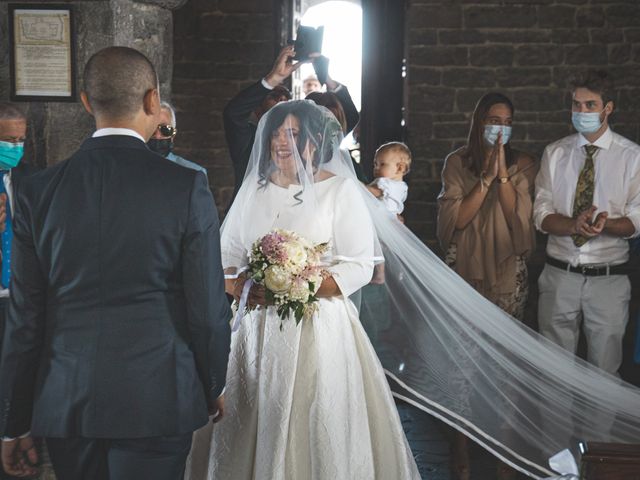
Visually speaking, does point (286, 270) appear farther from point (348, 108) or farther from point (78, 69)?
point (348, 108)

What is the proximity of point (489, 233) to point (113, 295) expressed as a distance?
8.90 ft

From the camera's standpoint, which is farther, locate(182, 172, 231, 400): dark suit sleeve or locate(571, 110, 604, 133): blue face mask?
locate(571, 110, 604, 133): blue face mask

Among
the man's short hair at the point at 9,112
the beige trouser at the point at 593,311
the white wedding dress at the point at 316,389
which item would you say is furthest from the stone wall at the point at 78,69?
the beige trouser at the point at 593,311

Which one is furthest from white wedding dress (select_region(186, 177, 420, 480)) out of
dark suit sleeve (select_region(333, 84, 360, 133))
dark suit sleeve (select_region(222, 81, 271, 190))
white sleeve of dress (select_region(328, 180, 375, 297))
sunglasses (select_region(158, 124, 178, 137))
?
dark suit sleeve (select_region(333, 84, 360, 133))

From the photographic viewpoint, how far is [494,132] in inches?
179

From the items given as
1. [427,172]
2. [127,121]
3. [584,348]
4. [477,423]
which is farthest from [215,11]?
[127,121]

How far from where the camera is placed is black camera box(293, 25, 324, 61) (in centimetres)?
482

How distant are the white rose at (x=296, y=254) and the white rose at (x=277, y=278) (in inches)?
1.9

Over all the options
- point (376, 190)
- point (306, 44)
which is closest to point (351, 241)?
point (376, 190)

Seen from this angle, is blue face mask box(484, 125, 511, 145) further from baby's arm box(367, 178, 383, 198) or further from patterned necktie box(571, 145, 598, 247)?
baby's arm box(367, 178, 383, 198)

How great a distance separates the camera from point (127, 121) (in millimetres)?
2248

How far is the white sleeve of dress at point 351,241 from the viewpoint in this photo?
10.7 ft

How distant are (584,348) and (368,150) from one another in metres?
2.59

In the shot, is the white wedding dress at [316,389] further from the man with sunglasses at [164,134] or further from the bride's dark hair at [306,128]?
the man with sunglasses at [164,134]
